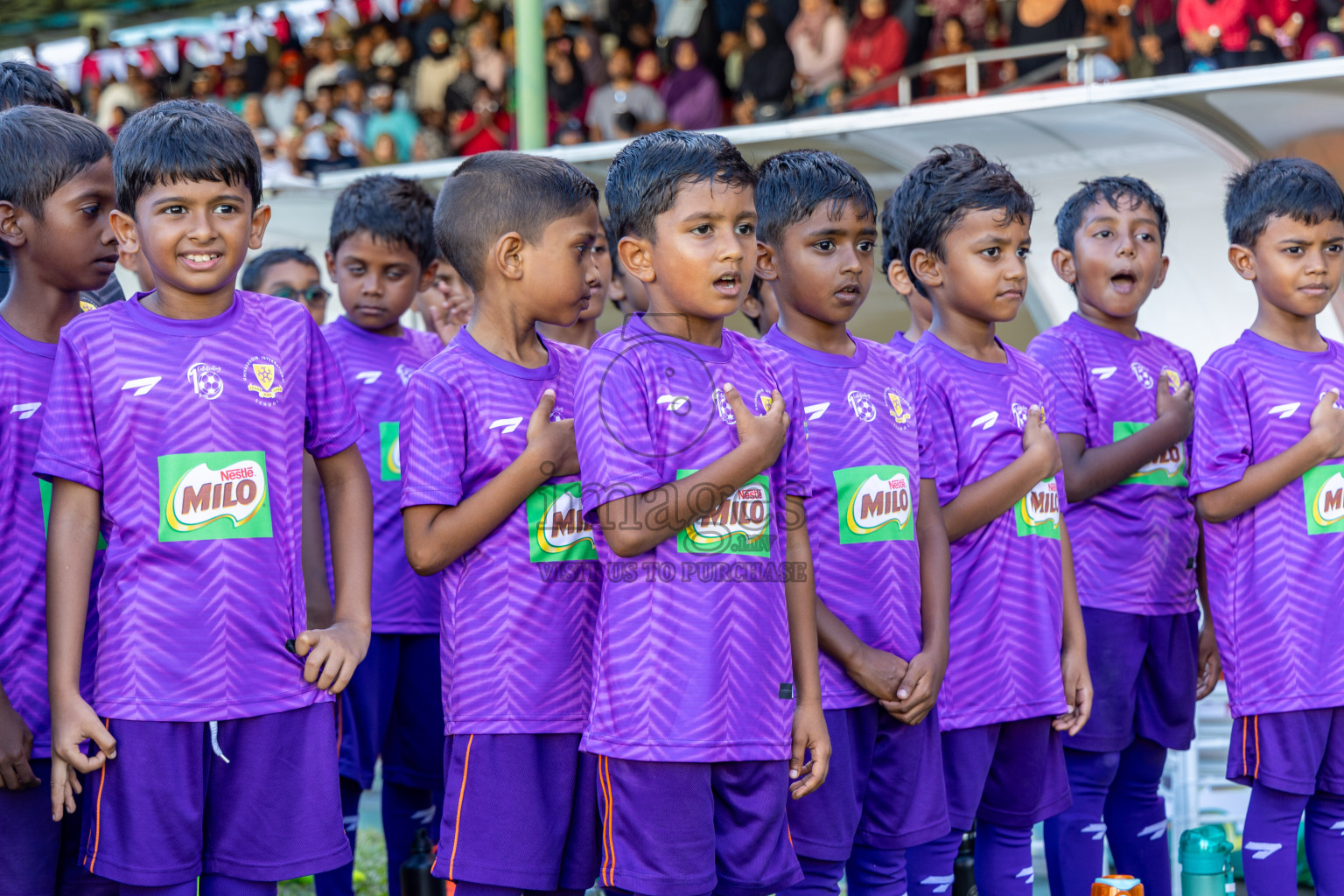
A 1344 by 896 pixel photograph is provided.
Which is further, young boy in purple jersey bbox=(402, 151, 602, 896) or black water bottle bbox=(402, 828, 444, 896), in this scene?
black water bottle bbox=(402, 828, 444, 896)

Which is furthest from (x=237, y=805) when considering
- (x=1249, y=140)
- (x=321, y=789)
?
(x=1249, y=140)

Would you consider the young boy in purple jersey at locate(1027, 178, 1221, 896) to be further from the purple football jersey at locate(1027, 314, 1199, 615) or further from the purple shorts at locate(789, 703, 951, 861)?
the purple shorts at locate(789, 703, 951, 861)

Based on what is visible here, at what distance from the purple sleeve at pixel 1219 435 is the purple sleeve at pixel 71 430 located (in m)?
2.22

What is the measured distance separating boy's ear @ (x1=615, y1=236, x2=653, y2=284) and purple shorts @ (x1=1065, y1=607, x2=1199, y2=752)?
60.6 inches

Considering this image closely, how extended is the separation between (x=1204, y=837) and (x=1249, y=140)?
15.0ft

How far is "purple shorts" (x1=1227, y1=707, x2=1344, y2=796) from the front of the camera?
266cm

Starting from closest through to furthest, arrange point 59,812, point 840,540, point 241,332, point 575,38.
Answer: point 59,812
point 241,332
point 840,540
point 575,38

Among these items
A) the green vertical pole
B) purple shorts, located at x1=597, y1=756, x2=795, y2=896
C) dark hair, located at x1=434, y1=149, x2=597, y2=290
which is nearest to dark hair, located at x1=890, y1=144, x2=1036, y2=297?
dark hair, located at x1=434, y1=149, x2=597, y2=290

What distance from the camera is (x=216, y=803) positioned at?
6.40 feet

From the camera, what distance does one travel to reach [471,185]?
242 centimetres

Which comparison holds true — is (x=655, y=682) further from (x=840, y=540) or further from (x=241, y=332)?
(x=241, y=332)

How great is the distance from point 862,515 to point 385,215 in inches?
64.2

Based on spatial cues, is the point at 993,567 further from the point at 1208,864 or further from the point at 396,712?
the point at 396,712

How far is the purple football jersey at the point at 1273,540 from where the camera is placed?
2684mm
